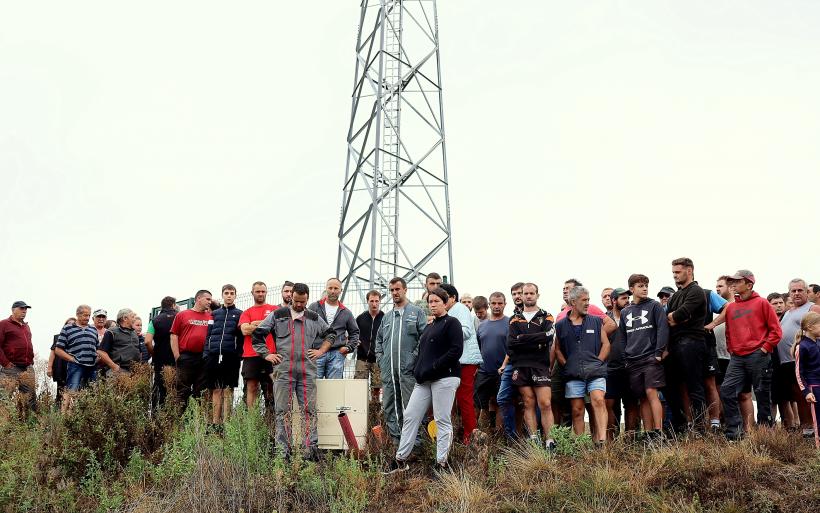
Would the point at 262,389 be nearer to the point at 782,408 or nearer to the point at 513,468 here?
the point at 513,468

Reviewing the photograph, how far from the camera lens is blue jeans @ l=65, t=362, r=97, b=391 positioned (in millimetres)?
12398

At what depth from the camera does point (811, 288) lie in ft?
35.8

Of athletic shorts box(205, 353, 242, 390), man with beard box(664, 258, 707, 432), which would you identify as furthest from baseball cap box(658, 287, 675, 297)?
athletic shorts box(205, 353, 242, 390)

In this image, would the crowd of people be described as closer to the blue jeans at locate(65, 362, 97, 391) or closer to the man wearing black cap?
the blue jeans at locate(65, 362, 97, 391)

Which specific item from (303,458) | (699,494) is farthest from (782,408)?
(303,458)

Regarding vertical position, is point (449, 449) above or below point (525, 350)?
below

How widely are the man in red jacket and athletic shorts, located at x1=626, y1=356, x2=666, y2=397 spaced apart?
0.72 m

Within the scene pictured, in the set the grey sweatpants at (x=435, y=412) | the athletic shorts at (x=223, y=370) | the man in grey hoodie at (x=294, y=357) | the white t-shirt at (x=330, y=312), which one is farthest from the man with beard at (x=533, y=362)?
the athletic shorts at (x=223, y=370)

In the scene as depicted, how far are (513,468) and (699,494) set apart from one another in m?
1.87

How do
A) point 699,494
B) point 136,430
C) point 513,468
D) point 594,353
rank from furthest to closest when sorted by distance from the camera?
point 136,430 → point 594,353 → point 513,468 → point 699,494

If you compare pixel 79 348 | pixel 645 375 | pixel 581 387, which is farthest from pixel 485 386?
pixel 79 348

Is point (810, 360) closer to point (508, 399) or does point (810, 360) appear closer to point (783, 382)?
point (783, 382)

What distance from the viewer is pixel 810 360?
29.5 feet

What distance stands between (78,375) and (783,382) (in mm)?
9857
